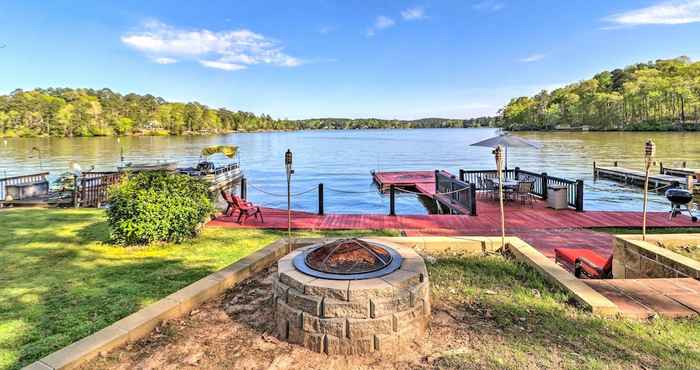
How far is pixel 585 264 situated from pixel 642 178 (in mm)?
21167

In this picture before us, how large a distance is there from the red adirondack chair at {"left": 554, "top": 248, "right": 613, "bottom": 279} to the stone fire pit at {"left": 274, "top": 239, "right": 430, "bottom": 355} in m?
2.99

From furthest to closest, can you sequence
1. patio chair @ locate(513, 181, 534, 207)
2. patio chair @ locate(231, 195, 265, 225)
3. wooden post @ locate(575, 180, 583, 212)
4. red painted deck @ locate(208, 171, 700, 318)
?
patio chair @ locate(513, 181, 534, 207) < wooden post @ locate(575, 180, 583, 212) < patio chair @ locate(231, 195, 265, 225) < red painted deck @ locate(208, 171, 700, 318)

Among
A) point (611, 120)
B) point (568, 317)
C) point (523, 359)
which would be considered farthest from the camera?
point (611, 120)

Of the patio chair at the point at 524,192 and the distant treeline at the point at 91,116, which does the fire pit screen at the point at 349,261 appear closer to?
the patio chair at the point at 524,192

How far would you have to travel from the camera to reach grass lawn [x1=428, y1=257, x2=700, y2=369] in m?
2.80

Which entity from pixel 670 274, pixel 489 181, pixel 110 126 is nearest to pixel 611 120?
pixel 489 181

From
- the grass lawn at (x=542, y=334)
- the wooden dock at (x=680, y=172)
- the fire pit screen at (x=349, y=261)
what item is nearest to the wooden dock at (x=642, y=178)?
the wooden dock at (x=680, y=172)

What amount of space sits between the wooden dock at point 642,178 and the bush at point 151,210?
1888cm

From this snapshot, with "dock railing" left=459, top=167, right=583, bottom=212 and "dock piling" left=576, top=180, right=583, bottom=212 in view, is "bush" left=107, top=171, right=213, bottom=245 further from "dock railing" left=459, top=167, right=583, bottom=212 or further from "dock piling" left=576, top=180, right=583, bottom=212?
"dock piling" left=576, top=180, right=583, bottom=212

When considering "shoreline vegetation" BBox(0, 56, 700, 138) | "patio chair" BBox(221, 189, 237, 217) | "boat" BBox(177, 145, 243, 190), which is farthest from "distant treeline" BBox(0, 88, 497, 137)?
"patio chair" BBox(221, 189, 237, 217)

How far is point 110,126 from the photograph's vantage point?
107 metres

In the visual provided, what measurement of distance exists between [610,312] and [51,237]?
8.85m

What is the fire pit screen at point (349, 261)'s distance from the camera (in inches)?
130

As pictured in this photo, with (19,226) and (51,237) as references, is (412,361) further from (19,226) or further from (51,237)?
(19,226)
